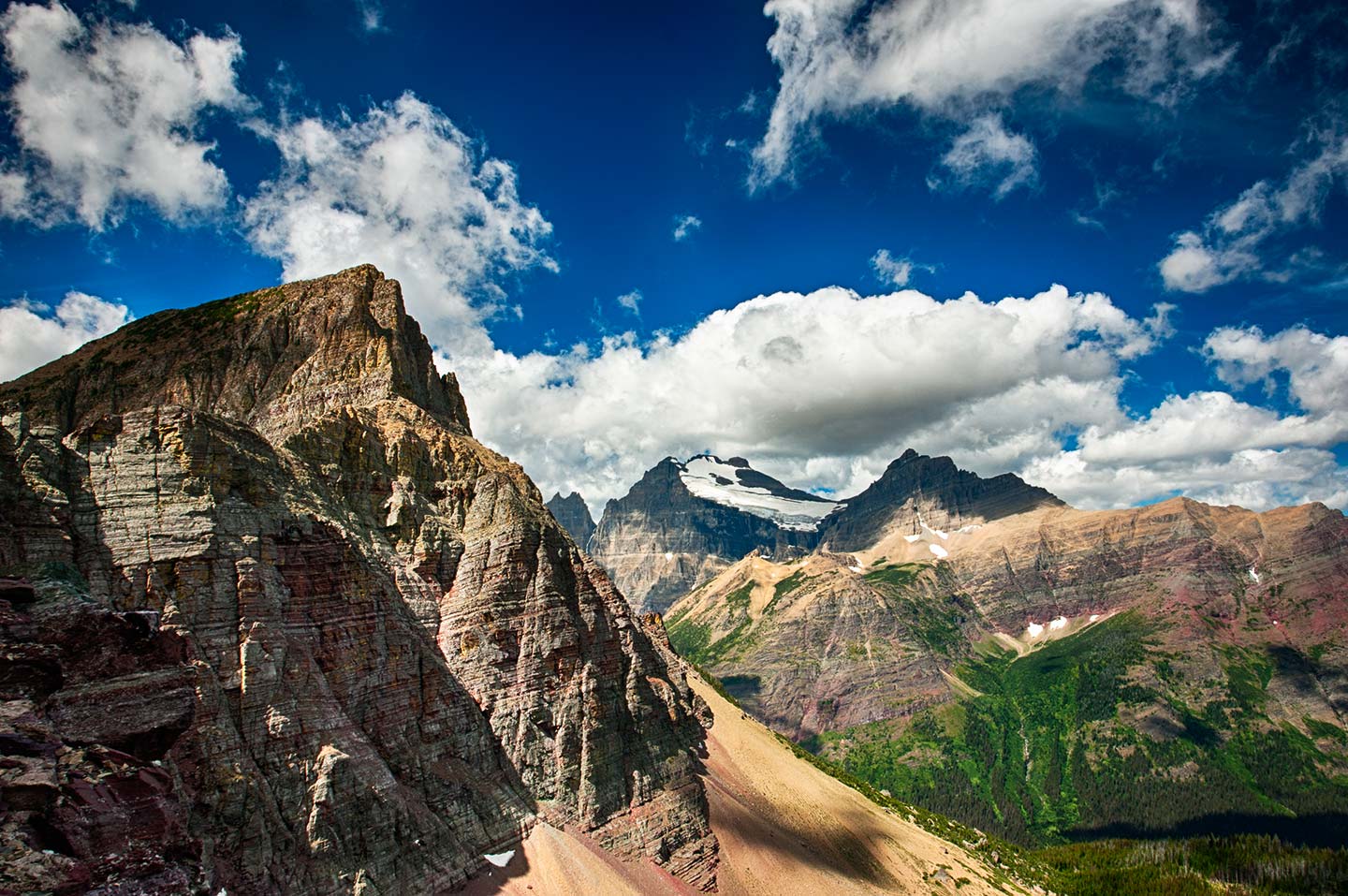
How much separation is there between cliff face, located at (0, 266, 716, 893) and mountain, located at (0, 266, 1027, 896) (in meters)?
0.18

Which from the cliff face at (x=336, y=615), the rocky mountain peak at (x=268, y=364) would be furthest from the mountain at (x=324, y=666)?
the rocky mountain peak at (x=268, y=364)

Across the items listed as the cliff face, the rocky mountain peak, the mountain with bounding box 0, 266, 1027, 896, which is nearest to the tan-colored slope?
the mountain with bounding box 0, 266, 1027, 896

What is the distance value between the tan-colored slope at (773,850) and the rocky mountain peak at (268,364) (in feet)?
173

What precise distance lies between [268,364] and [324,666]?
59.7 m

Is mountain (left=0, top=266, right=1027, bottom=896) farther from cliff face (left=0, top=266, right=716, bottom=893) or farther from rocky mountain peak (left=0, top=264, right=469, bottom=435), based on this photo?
rocky mountain peak (left=0, top=264, right=469, bottom=435)

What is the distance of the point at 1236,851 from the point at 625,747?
180 metres

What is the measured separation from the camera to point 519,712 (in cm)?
6231

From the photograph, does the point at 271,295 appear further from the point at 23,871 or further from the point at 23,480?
the point at 23,871

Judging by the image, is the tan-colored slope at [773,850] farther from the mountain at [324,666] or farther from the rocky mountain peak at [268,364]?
the rocky mountain peak at [268,364]

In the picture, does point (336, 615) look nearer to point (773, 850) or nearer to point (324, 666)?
A: point (324, 666)

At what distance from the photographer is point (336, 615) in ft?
158

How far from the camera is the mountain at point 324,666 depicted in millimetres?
20266

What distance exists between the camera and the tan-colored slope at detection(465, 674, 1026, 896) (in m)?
54.5

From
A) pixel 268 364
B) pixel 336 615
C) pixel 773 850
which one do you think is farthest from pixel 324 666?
pixel 268 364
